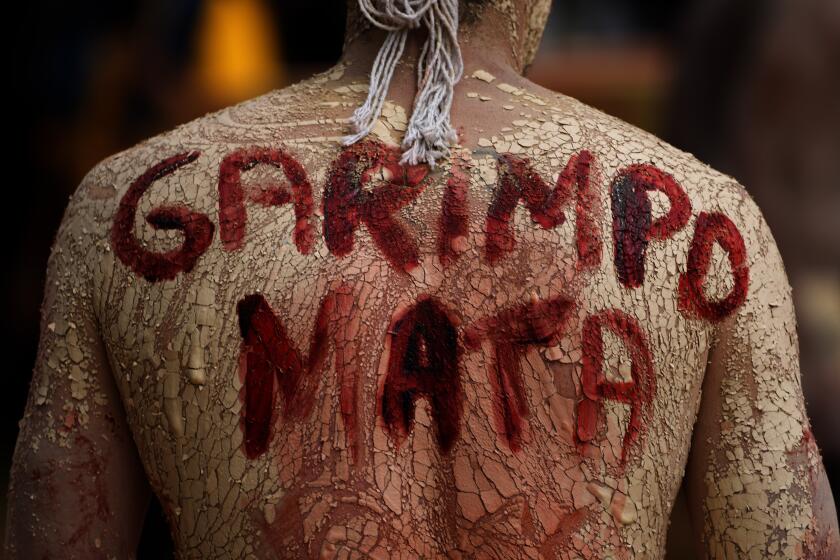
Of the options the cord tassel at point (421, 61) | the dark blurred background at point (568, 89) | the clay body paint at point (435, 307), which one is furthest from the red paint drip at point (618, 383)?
the dark blurred background at point (568, 89)

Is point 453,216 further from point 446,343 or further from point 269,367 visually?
point 269,367

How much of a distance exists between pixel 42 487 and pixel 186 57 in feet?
14.4

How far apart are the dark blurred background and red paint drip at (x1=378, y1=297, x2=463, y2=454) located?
2.57m

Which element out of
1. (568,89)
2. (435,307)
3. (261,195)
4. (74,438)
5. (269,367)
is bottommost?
(74,438)

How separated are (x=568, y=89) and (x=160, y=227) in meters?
4.19

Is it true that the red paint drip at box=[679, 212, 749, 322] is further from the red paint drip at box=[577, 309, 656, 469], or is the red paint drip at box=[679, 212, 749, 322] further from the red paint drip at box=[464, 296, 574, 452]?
the red paint drip at box=[464, 296, 574, 452]

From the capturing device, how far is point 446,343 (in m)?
1.71

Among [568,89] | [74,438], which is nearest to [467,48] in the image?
[74,438]

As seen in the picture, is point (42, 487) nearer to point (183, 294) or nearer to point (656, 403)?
point (183, 294)

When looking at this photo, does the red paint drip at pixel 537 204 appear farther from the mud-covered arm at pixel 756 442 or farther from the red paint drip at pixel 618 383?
the mud-covered arm at pixel 756 442

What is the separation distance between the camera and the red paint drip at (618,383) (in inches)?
67.7

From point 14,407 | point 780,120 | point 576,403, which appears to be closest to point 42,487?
point 576,403

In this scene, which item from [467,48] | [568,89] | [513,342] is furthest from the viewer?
[568,89]

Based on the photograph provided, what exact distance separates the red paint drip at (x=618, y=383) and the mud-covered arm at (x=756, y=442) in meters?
0.14
